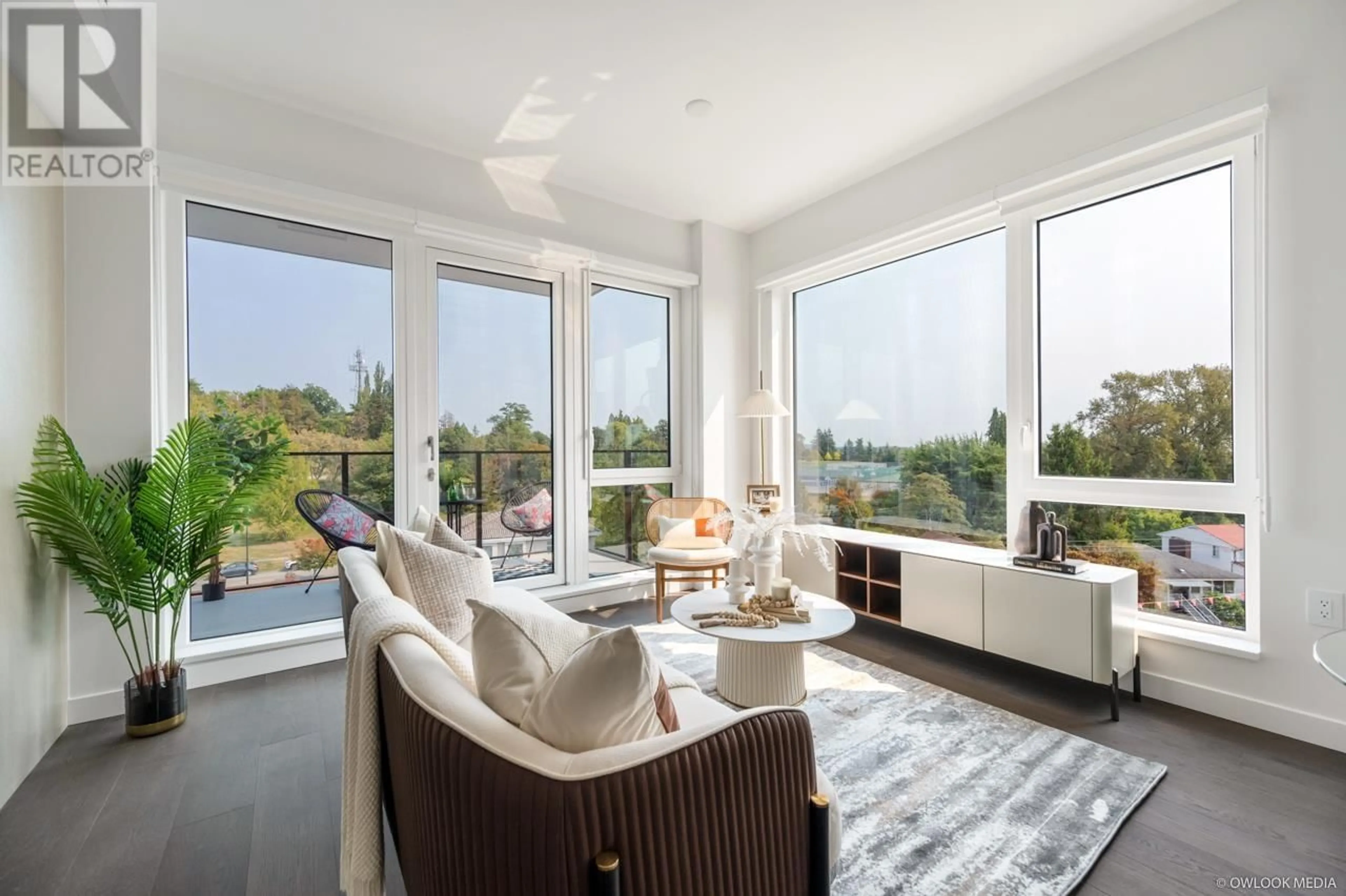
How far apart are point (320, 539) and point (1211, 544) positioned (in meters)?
4.37

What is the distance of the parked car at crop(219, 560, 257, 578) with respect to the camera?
316cm

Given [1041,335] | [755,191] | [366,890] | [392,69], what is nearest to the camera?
[366,890]

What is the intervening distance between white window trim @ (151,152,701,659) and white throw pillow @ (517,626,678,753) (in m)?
2.75

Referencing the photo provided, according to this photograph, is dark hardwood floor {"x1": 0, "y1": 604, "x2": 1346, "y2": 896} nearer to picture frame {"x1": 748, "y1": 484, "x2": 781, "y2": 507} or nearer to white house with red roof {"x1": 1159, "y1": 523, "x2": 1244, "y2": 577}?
white house with red roof {"x1": 1159, "y1": 523, "x2": 1244, "y2": 577}

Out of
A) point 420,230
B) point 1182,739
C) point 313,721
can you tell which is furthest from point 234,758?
point 1182,739

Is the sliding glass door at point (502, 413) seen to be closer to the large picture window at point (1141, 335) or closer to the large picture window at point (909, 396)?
the large picture window at point (909, 396)

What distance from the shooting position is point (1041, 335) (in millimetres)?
3086

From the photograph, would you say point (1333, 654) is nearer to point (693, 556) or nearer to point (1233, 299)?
point (1233, 299)

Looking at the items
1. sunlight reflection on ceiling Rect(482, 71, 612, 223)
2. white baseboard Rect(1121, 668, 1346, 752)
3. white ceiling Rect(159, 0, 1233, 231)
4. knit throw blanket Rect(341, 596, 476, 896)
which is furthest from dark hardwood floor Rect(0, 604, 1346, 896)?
sunlight reflection on ceiling Rect(482, 71, 612, 223)

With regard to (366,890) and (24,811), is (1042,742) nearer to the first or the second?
(366,890)

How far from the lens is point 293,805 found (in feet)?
6.07

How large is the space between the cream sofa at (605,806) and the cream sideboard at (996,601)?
196cm

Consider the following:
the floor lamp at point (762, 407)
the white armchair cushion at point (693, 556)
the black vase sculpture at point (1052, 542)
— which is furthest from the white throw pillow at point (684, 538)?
the black vase sculpture at point (1052, 542)

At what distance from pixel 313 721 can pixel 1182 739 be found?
136 inches
